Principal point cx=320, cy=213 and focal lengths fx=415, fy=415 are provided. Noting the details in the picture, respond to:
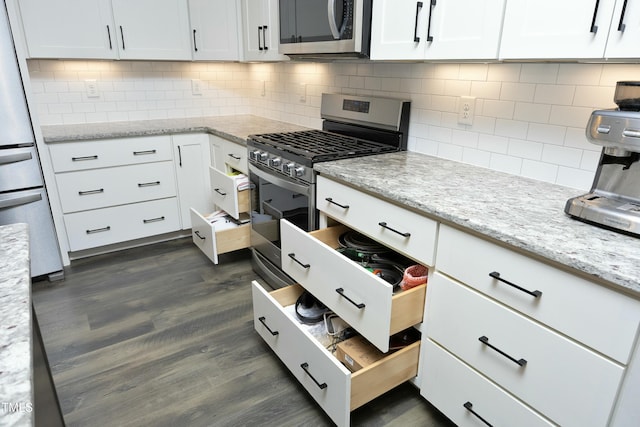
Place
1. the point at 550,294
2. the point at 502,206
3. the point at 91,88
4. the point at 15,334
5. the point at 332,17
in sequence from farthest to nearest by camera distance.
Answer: the point at 91,88, the point at 332,17, the point at 502,206, the point at 550,294, the point at 15,334

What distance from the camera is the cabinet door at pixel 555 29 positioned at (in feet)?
3.70

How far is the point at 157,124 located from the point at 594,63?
2.74m

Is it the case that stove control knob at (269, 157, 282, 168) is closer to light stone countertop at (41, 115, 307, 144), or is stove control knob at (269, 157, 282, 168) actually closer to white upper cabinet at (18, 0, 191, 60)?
light stone countertop at (41, 115, 307, 144)

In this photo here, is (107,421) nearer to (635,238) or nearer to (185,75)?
(635,238)

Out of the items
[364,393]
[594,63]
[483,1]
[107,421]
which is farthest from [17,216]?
[594,63]

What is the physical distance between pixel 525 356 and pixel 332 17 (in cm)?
155

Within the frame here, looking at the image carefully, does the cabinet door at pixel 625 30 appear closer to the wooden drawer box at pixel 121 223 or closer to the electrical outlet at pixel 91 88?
the wooden drawer box at pixel 121 223

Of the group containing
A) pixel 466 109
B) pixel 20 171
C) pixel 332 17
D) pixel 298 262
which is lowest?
pixel 298 262

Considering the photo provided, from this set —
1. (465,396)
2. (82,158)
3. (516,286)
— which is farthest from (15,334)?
(82,158)

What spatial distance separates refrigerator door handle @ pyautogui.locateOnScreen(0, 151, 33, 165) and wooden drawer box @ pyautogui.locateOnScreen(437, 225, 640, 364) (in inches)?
89.9

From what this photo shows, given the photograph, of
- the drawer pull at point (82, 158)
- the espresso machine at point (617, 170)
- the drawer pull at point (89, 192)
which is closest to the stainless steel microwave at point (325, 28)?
the espresso machine at point (617, 170)

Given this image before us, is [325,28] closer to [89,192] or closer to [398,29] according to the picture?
[398,29]

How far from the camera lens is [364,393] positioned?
142 cm

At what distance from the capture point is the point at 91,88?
9.89ft
